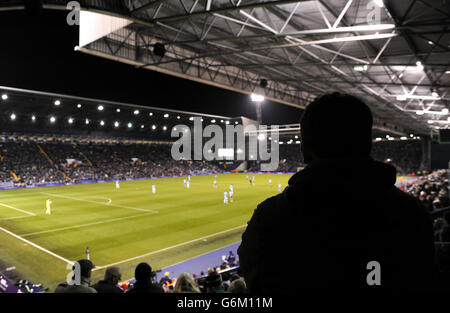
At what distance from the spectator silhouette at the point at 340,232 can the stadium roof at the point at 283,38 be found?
971 cm

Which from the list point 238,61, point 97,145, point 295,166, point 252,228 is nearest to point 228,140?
point 295,166

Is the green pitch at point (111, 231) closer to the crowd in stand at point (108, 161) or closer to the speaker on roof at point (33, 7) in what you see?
the speaker on roof at point (33, 7)

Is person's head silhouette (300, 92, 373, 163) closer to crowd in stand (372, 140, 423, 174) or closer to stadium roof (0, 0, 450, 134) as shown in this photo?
stadium roof (0, 0, 450, 134)

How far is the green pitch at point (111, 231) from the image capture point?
13.6 metres

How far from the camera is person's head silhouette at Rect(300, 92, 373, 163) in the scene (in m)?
1.22

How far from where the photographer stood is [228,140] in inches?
3083

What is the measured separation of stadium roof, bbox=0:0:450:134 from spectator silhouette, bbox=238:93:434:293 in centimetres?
971

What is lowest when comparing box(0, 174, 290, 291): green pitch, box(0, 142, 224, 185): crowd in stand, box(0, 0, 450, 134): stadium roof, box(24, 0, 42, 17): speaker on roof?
box(0, 174, 290, 291): green pitch

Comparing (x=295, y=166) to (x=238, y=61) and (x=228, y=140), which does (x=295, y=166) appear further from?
(x=238, y=61)

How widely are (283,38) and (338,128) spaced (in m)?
13.9

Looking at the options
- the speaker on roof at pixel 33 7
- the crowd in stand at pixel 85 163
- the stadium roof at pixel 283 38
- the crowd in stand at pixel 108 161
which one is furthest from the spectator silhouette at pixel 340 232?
the crowd in stand at pixel 108 161

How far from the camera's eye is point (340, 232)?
1025 mm

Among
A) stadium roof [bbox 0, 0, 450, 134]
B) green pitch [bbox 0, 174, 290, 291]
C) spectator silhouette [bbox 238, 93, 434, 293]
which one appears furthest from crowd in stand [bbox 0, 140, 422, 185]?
spectator silhouette [bbox 238, 93, 434, 293]
